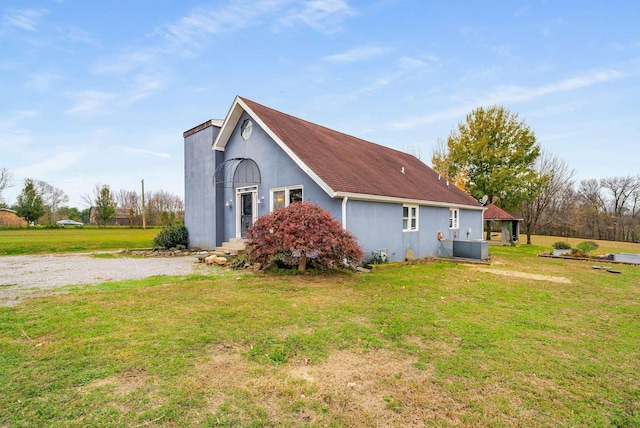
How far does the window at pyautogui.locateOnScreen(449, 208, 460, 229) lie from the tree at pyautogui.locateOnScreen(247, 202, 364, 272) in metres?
9.94

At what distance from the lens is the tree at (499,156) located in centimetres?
2559

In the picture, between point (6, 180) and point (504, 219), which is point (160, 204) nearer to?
point (6, 180)

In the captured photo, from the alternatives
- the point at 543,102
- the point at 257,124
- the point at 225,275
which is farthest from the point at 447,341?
the point at 543,102

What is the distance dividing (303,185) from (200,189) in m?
7.17

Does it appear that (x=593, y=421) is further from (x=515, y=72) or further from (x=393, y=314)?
(x=515, y=72)

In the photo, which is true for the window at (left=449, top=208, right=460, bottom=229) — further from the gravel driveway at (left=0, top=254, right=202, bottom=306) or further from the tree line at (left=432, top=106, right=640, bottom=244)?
the gravel driveway at (left=0, top=254, right=202, bottom=306)

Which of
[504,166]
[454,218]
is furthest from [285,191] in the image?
[504,166]

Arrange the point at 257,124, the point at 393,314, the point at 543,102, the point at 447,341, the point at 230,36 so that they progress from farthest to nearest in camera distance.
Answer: the point at 543,102 < the point at 230,36 < the point at 257,124 < the point at 393,314 < the point at 447,341

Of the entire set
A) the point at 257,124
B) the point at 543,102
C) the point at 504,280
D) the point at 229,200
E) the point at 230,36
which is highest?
the point at 230,36

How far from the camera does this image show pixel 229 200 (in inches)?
585

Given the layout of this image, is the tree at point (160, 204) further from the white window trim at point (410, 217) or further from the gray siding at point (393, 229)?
the white window trim at point (410, 217)

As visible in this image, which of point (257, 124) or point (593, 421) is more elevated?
point (257, 124)

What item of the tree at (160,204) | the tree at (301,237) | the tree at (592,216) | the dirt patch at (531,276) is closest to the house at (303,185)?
the tree at (301,237)

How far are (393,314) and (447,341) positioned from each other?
52.7 inches
